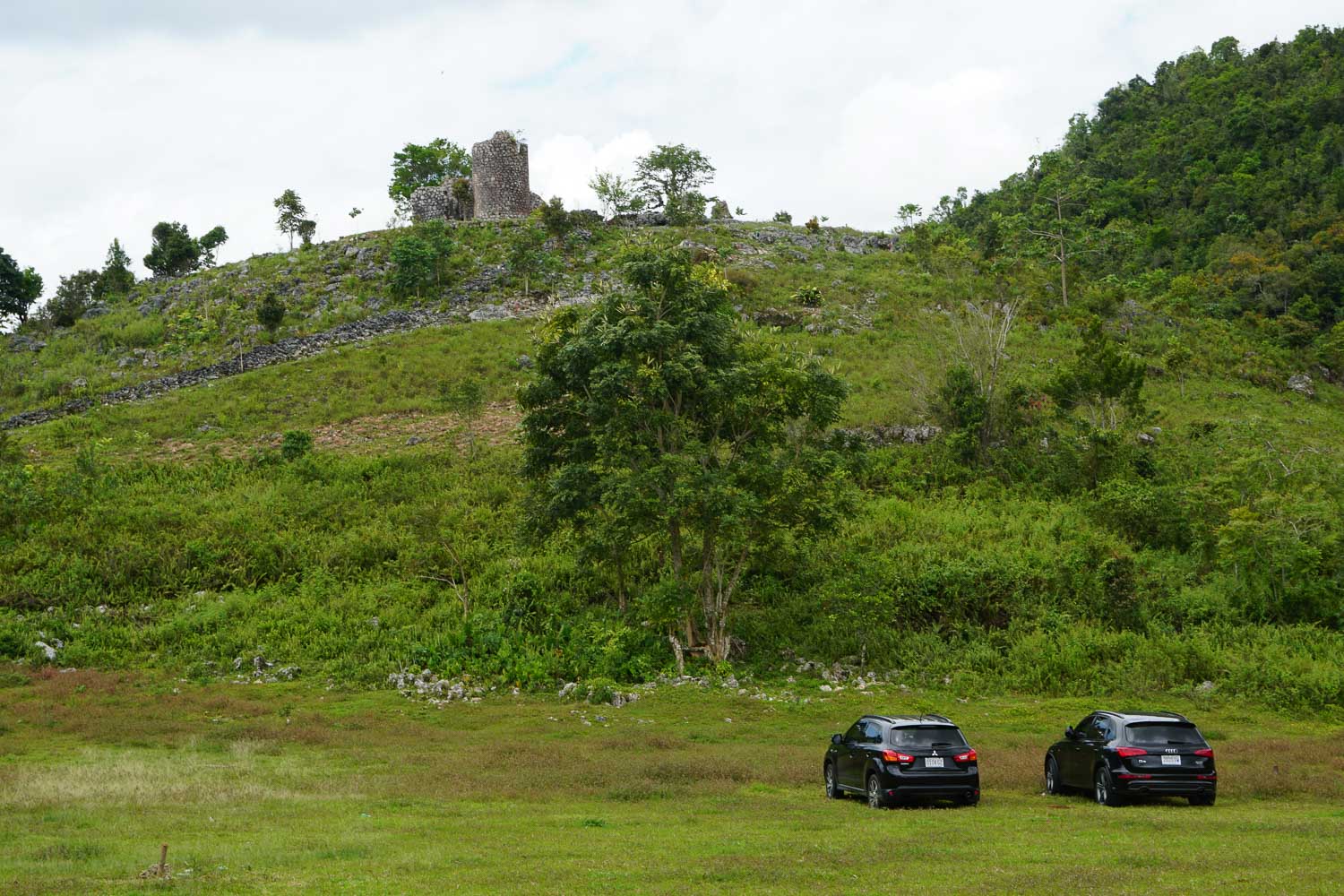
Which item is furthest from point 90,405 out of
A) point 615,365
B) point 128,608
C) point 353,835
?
point 353,835

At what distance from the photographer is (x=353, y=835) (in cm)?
1287

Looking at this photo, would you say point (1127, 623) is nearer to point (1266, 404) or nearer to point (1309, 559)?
point (1309, 559)

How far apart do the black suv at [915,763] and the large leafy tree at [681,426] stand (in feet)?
39.5

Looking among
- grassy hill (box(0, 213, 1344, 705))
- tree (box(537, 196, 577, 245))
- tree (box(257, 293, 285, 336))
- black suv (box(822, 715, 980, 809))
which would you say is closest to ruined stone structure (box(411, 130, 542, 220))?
tree (box(537, 196, 577, 245))

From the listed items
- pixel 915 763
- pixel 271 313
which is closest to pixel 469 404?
pixel 271 313

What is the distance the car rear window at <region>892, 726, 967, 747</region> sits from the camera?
15727mm

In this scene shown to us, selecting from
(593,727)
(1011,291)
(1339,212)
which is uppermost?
(1339,212)

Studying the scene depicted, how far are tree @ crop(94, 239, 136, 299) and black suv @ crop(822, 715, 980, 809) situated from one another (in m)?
76.0

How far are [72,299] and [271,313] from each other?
23895 mm

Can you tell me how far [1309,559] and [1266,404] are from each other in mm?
26283

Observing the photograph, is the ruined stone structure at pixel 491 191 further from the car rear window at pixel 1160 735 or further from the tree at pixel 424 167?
the car rear window at pixel 1160 735

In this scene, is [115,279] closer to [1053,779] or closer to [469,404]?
[469,404]

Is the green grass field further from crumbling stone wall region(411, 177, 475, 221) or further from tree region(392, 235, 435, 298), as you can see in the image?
crumbling stone wall region(411, 177, 475, 221)

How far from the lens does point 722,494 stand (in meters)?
27.4
